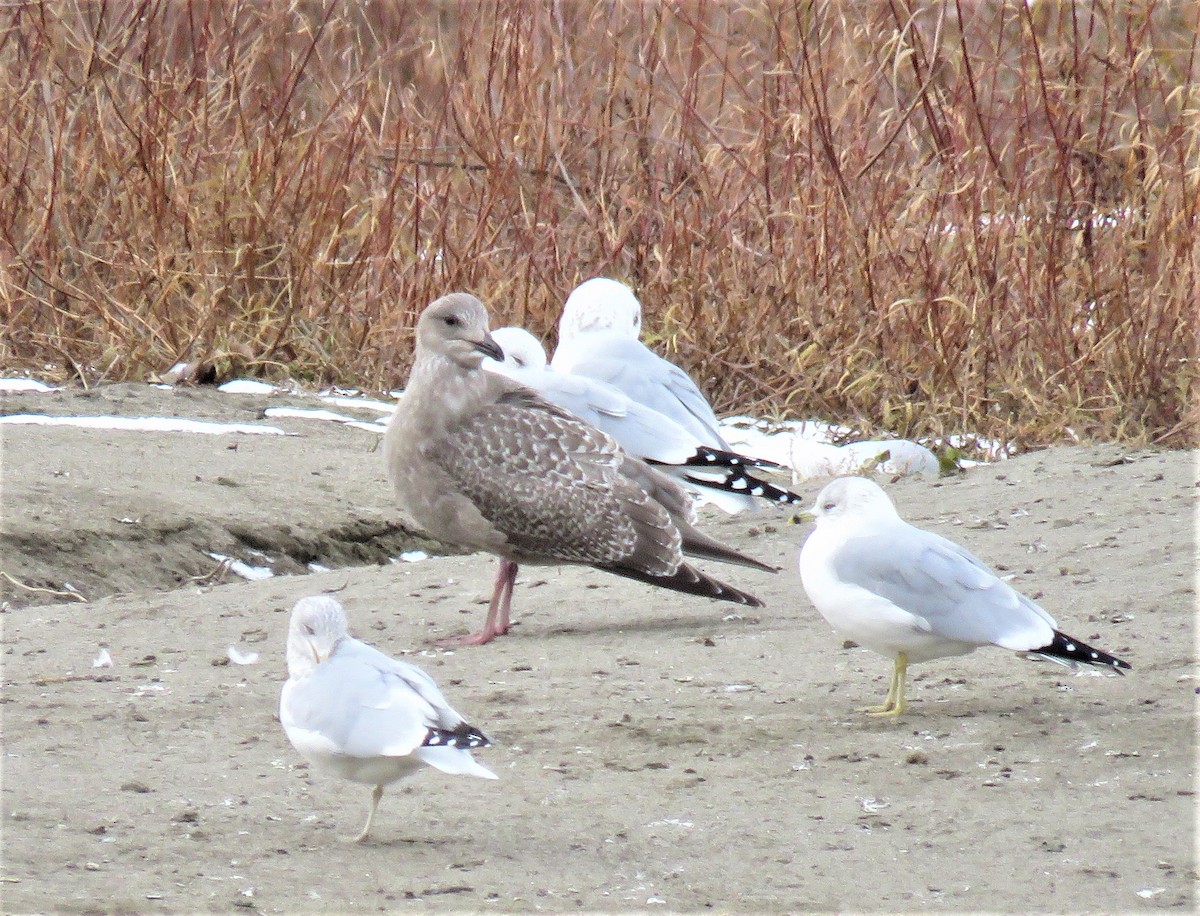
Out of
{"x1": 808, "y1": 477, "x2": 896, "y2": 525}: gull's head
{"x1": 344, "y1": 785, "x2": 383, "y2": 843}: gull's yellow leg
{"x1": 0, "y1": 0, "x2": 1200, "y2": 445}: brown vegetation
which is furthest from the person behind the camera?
{"x1": 0, "y1": 0, "x2": 1200, "y2": 445}: brown vegetation

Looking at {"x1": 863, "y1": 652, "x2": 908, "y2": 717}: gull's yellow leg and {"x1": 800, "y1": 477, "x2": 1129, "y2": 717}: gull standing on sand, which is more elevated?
{"x1": 800, "y1": 477, "x2": 1129, "y2": 717}: gull standing on sand

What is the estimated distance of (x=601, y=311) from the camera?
20.1 ft

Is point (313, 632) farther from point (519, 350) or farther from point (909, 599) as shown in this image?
point (519, 350)

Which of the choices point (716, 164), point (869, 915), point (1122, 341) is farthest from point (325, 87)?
point (869, 915)

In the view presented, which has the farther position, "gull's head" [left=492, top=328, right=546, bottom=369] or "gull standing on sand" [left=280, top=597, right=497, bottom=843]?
"gull's head" [left=492, top=328, right=546, bottom=369]

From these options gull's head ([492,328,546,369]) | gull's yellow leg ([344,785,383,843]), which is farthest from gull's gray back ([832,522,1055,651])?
gull's head ([492,328,546,369])

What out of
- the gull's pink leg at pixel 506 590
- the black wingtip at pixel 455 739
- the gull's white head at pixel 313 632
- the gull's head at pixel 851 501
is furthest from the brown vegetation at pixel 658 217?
the black wingtip at pixel 455 739

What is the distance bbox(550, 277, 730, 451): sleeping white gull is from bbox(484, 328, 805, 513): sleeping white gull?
19 cm

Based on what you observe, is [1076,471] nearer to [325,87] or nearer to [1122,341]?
[1122,341]

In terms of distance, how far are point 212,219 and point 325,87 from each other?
4.62ft

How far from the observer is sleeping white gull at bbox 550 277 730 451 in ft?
18.6

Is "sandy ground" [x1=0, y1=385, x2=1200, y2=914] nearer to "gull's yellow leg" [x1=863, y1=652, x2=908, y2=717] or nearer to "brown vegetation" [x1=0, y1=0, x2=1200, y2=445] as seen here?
"gull's yellow leg" [x1=863, y1=652, x2=908, y2=717]

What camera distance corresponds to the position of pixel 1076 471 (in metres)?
5.84

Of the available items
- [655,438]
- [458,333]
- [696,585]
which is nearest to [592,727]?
[696,585]
